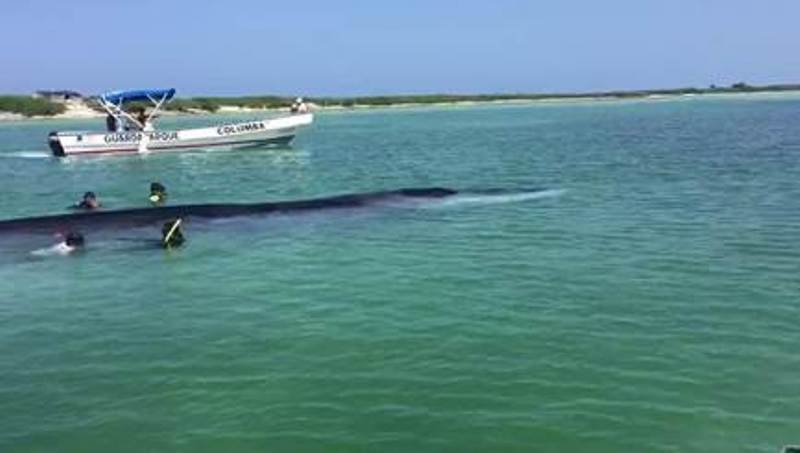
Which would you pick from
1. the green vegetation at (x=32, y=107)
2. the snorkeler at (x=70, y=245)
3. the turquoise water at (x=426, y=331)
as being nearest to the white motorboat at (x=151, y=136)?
the turquoise water at (x=426, y=331)

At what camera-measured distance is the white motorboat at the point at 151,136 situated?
54.4m

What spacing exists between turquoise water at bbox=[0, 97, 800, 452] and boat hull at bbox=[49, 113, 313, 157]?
29050mm

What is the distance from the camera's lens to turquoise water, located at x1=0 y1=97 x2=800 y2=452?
10250mm

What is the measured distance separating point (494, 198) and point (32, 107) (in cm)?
11623

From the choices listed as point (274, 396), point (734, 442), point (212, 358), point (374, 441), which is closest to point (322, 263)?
point (212, 358)

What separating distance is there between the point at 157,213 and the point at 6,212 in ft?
29.5

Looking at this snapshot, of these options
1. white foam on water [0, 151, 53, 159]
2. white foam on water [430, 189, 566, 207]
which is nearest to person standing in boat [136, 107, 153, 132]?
white foam on water [0, 151, 53, 159]

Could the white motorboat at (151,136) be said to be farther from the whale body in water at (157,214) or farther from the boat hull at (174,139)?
the whale body in water at (157,214)

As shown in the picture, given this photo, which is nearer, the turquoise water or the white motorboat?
the turquoise water

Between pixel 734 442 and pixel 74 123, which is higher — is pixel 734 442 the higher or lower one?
the higher one

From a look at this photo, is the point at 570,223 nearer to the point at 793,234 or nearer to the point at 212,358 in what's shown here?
the point at 793,234

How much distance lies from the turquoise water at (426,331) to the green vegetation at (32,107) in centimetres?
11474

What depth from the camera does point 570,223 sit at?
23328 millimetres

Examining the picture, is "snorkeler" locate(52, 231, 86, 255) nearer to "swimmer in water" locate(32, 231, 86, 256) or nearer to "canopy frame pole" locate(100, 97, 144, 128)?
"swimmer in water" locate(32, 231, 86, 256)
